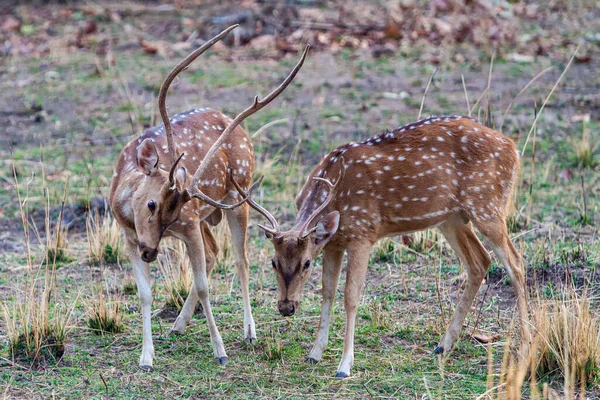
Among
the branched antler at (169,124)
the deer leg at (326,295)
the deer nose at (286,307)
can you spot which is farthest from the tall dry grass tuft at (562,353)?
the branched antler at (169,124)

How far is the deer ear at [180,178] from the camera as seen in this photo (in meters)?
6.09

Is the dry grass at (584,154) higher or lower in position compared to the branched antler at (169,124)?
lower

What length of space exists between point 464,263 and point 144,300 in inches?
91.6

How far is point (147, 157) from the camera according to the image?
6.36m

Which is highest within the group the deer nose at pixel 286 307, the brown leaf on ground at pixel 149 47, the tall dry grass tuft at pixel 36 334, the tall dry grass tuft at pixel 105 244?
the deer nose at pixel 286 307

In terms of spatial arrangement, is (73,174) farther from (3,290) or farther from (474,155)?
(474,155)

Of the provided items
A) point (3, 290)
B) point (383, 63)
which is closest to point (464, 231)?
point (3, 290)

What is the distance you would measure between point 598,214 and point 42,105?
7.74 m

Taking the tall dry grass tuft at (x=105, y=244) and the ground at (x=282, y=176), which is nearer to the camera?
the ground at (x=282, y=176)

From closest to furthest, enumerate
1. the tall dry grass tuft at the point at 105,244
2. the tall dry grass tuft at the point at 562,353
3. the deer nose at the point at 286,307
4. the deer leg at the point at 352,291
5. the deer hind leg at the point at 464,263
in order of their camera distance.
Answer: the tall dry grass tuft at the point at 562,353, the deer nose at the point at 286,307, the deer leg at the point at 352,291, the deer hind leg at the point at 464,263, the tall dry grass tuft at the point at 105,244

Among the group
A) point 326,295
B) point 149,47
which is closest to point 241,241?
point 326,295

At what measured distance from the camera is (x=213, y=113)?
25.0 ft

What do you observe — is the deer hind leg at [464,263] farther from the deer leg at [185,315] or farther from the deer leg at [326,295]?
the deer leg at [185,315]

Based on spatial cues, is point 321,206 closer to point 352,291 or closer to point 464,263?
point 352,291
